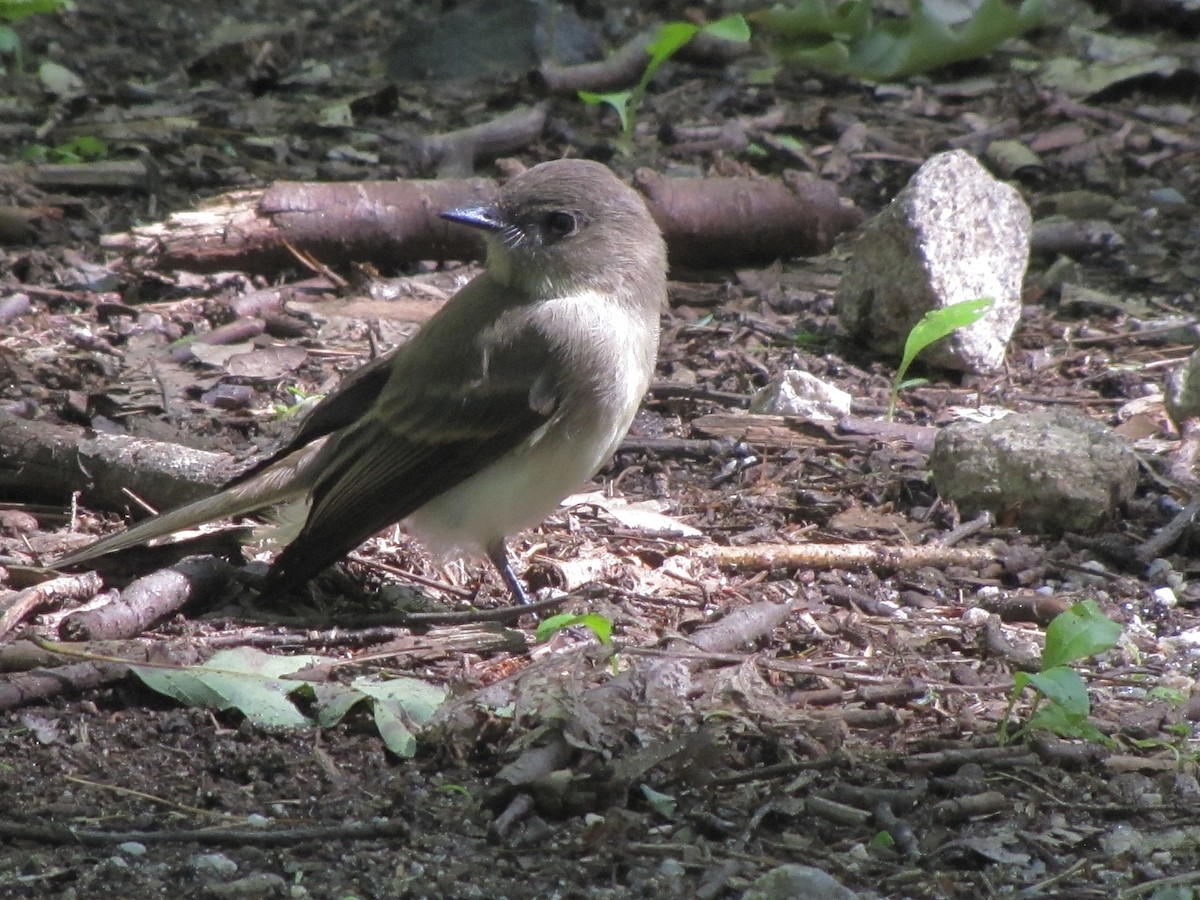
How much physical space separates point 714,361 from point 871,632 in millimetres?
2466

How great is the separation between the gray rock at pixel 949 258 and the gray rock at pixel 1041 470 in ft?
3.80

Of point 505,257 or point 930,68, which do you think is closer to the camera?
point 505,257

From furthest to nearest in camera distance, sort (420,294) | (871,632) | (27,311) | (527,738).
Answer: (420,294) → (27,311) → (871,632) → (527,738)

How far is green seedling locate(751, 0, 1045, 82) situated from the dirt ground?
8.2 inches

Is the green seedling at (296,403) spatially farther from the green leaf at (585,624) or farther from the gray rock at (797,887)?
the gray rock at (797,887)

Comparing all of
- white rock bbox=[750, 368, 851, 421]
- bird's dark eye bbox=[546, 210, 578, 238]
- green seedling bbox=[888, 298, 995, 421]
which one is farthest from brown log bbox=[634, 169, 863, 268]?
bird's dark eye bbox=[546, 210, 578, 238]

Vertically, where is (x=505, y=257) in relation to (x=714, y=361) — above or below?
above

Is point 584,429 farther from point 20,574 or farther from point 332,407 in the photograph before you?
point 20,574

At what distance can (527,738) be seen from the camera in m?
4.20

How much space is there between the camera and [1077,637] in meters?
4.36

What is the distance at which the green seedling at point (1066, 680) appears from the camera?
13.9 feet

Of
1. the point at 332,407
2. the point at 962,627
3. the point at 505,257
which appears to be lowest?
the point at 962,627

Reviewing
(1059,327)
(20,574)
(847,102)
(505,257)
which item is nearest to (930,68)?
(847,102)

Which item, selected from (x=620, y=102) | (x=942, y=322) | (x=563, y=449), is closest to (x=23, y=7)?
(x=620, y=102)
